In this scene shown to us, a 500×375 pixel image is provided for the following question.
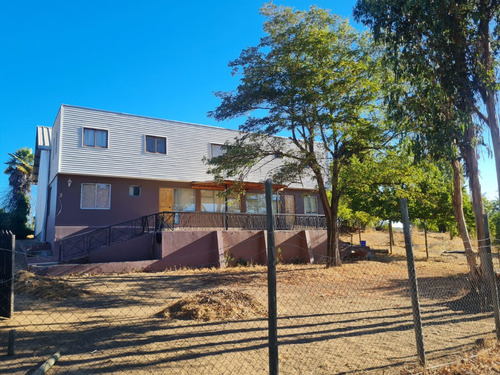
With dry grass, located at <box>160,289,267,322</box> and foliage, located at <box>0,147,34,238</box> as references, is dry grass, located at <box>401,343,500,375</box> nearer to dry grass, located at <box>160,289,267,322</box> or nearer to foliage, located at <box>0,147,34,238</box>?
dry grass, located at <box>160,289,267,322</box>

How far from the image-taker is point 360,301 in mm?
9477

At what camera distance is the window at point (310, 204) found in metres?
24.7

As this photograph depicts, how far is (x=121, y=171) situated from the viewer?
1838 centimetres

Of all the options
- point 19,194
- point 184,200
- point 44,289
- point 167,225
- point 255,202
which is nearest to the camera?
point 44,289

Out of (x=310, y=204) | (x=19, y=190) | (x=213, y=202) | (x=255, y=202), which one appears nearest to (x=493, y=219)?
(x=310, y=204)

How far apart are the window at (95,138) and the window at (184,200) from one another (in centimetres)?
442

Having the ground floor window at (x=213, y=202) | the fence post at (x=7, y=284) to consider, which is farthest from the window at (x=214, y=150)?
the fence post at (x=7, y=284)

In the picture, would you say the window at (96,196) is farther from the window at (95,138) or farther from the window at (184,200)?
the window at (184,200)

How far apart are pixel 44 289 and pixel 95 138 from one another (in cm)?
1018

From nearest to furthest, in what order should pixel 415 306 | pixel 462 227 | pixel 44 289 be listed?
pixel 415 306, pixel 44 289, pixel 462 227

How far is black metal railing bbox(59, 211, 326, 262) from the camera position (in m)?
16.3

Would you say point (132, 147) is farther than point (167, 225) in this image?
Yes

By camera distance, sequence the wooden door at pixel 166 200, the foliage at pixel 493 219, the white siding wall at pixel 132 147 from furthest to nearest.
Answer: the foliage at pixel 493 219 < the wooden door at pixel 166 200 < the white siding wall at pixel 132 147

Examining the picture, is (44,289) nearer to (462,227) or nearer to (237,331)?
(237,331)
